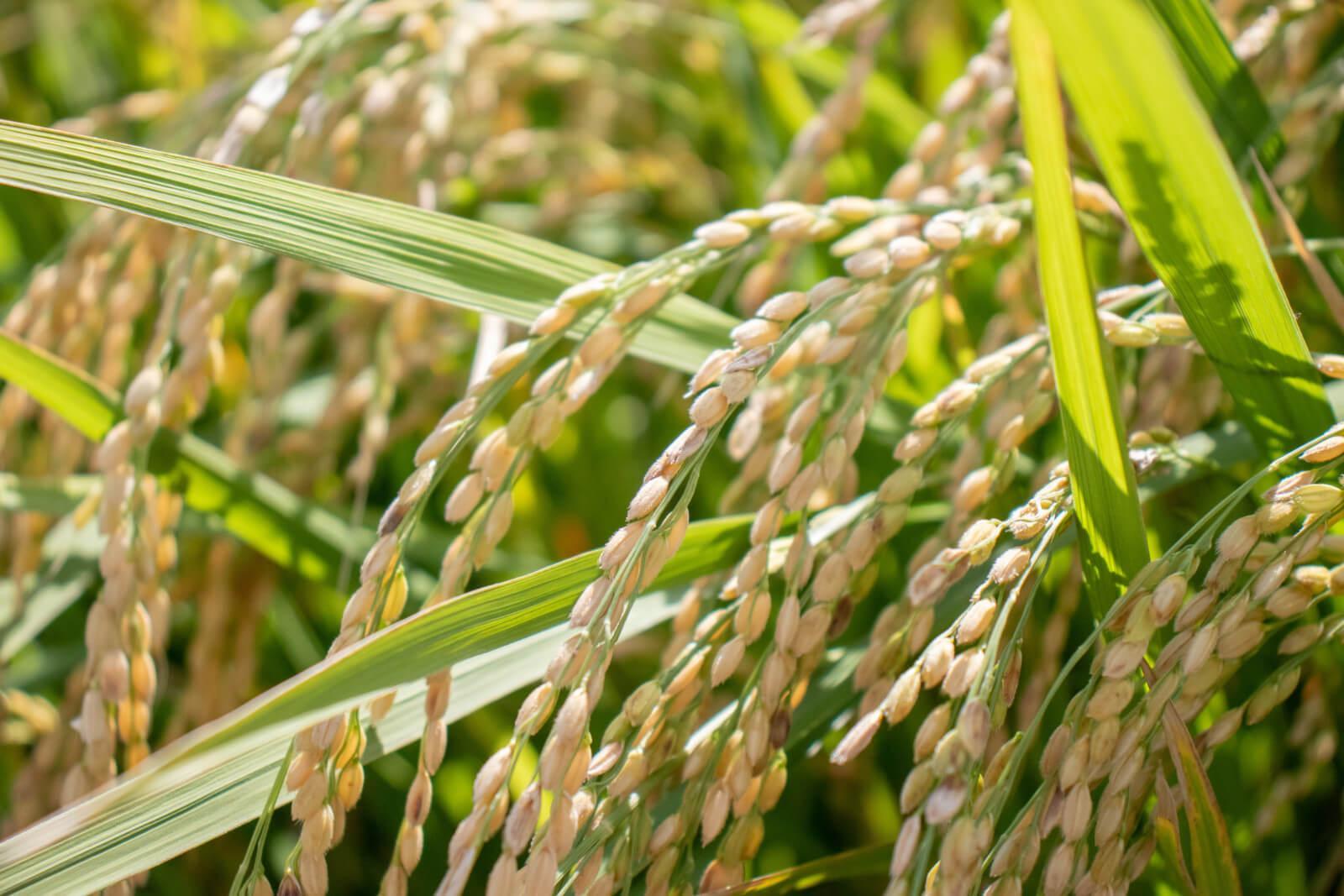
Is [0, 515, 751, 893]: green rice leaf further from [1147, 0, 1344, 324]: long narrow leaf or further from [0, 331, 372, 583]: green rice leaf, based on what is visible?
[1147, 0, 1344, 324]: long narrow leaf

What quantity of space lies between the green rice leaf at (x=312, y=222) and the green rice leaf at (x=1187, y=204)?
363 millimetres

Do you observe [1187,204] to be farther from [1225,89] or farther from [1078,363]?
[1225,89]

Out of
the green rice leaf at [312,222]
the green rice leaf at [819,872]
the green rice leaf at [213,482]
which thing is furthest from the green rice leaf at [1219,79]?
the green rice leaf at [213,482]

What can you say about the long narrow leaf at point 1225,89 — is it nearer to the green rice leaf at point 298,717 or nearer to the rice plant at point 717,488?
the rice plant at point 717,488

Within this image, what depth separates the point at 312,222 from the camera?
27.3 inches

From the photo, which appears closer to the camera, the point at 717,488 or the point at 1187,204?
the point at 1187,204

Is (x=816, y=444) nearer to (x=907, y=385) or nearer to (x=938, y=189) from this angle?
(x=907, y=385)

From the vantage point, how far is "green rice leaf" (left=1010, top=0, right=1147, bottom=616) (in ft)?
1.86

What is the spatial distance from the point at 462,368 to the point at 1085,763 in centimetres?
90

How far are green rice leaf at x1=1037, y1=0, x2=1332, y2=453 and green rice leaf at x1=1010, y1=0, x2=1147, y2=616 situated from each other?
0.02 metres

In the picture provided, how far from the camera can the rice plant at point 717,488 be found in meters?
0.56

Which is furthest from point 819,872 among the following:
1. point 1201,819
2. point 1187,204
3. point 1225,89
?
point 1225,89

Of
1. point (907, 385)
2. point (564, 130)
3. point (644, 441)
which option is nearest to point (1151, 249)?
point (907, 385)

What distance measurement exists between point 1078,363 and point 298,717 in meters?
0.49
